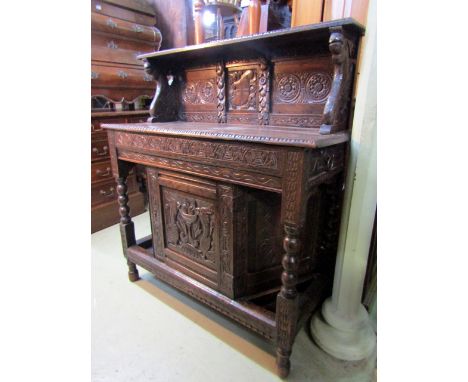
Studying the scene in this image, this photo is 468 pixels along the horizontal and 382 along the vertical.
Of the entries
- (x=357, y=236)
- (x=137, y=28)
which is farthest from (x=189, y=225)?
(x=137, y=28)

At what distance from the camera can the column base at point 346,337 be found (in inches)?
44.9

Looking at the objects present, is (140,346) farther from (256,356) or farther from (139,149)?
(139,149)

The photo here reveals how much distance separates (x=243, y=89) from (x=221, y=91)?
5.1 inches

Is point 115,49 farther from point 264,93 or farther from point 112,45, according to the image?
point 264,93

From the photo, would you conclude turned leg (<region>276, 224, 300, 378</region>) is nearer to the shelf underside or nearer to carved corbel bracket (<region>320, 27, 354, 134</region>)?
the shelf underside

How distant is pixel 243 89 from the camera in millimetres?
1367

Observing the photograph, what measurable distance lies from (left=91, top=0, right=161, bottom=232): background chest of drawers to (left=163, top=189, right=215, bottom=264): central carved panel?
1.14 metres

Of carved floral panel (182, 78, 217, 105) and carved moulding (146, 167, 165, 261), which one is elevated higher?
carved floral panel (182, 78, 217, 105)

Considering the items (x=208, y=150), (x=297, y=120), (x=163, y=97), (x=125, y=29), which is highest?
(x=125, y=29)

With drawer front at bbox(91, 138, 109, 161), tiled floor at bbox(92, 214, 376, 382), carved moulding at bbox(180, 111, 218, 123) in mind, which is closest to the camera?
tiled floor at bbox(92, 214, 376, 382)

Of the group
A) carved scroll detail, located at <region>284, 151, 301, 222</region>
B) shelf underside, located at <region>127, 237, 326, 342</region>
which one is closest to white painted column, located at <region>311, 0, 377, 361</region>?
shelf underside, located at <region>127, 237, 326, 342</region>

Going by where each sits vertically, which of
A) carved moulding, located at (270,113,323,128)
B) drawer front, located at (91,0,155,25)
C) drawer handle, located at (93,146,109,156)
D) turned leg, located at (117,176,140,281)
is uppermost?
drawer front, located at (91,0,155,25)

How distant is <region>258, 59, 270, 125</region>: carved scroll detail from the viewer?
1257 millimetres
